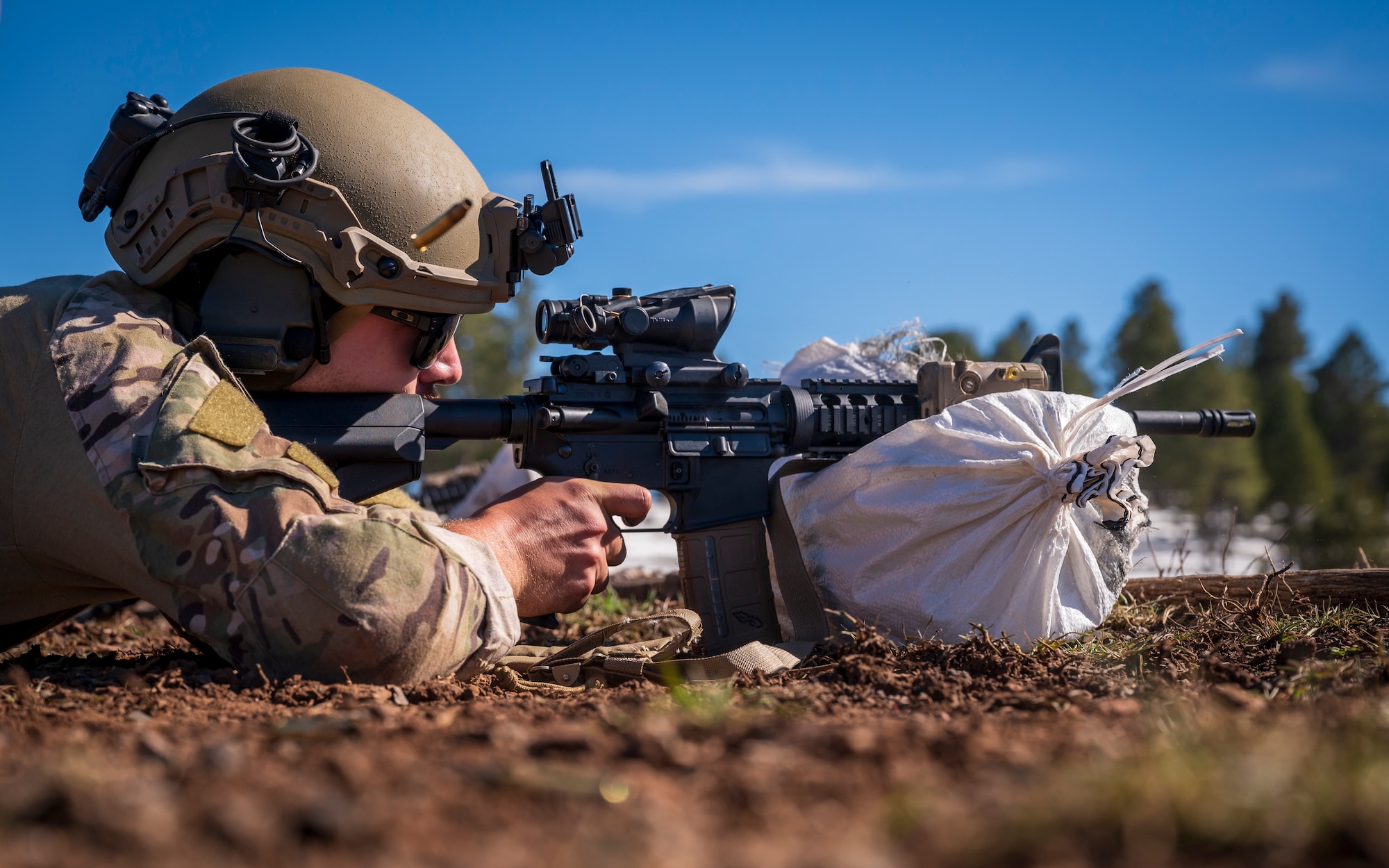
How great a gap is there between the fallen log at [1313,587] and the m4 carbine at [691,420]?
3.81 feet

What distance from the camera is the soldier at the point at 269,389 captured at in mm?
2385

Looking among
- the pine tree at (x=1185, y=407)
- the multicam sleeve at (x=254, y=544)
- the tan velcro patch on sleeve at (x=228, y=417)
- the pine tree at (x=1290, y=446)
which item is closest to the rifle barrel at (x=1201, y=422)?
the multicam sleeve at (x=254, y=544)

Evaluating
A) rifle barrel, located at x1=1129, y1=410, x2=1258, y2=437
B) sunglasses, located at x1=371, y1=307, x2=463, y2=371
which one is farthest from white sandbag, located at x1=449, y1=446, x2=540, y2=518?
rifle barrel, located at x1=1129, y1=410, x2=1258, y2=437

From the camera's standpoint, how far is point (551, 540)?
300 centimetres

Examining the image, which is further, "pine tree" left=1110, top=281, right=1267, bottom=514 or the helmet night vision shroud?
"pine tree" left=1110, top=281, right=1267, bottom=514

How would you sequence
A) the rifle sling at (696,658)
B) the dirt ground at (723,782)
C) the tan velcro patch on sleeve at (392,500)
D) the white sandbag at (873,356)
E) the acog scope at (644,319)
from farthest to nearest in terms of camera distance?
the white sandbag at (873,356) → the acog scope at (644,319) → the tan velcro patch on sleeve at (392,500) → the rifle sling at (696,658) → the dirt ground at (723,782)

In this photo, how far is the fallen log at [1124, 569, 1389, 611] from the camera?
3783 millimetres

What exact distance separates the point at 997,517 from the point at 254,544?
231 centimetres

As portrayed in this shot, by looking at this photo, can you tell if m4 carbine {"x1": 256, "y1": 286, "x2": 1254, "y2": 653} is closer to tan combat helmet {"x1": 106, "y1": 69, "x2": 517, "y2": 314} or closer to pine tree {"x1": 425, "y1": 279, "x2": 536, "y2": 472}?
tan combat helmet {"x1": 106, "y1": 69, "x2": 517, "y2": 314}

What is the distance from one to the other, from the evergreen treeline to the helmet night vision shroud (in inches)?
870

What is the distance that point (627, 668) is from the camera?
9.78ft

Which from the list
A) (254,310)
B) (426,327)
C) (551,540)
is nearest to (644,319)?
(426,327)

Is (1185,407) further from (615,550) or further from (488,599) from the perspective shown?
(488,599)

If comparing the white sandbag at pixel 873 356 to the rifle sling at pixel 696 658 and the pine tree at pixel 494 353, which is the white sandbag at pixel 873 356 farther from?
the pine tree at pixel 494 353
